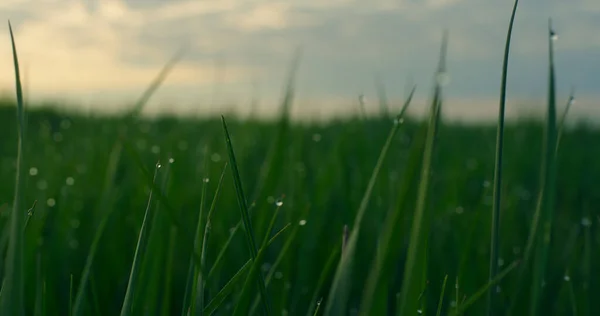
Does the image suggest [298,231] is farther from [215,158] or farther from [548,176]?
[215,158]

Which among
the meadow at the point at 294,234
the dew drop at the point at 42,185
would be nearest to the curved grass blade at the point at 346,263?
the meadow at the point at 294,234

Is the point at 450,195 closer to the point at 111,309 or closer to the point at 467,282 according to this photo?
the point at 467,282

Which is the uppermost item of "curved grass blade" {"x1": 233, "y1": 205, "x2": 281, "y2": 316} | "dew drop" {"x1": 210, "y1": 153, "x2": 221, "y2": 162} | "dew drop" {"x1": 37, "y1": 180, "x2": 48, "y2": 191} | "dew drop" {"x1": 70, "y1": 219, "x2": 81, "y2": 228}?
"dew drop" {"x1": 210, "y1": 153, "x2": 221, "y2": 162}

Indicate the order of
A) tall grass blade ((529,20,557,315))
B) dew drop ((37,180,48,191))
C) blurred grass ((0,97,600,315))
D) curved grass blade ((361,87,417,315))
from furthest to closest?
1. dew drop ((37,180,48,191))
2. blurred grass ((0,97,600,315))
3. tall grass blade ((529,20,557,315))
4. curved grass blade ((361,87,417,315))

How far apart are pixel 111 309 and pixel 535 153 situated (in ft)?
8.73

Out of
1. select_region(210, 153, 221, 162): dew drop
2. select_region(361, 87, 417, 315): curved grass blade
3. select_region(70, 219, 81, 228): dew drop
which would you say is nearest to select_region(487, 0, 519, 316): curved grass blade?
select_region(361, 87, 417, 315): curved grass blade

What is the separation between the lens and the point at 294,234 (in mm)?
756

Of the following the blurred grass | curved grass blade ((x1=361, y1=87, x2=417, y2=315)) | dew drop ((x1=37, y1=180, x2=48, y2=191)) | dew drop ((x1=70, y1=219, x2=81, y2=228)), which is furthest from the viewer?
dew drop ((x1=37, y1=180, x2=48, y2=191))

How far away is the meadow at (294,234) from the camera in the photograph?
56 centimetres

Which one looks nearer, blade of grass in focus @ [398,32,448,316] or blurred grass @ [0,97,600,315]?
blade of grass in focus @ [398,32,448,316]

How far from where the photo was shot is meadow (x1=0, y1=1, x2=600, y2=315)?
559 mm

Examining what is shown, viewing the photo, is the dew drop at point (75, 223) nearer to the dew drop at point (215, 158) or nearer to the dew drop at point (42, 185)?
the dew drop at point (42, 185)

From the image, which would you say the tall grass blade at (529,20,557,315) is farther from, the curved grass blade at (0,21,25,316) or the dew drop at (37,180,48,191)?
the dew drop at (37,180,48,191)

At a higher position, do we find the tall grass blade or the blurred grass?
the tall grass blade
